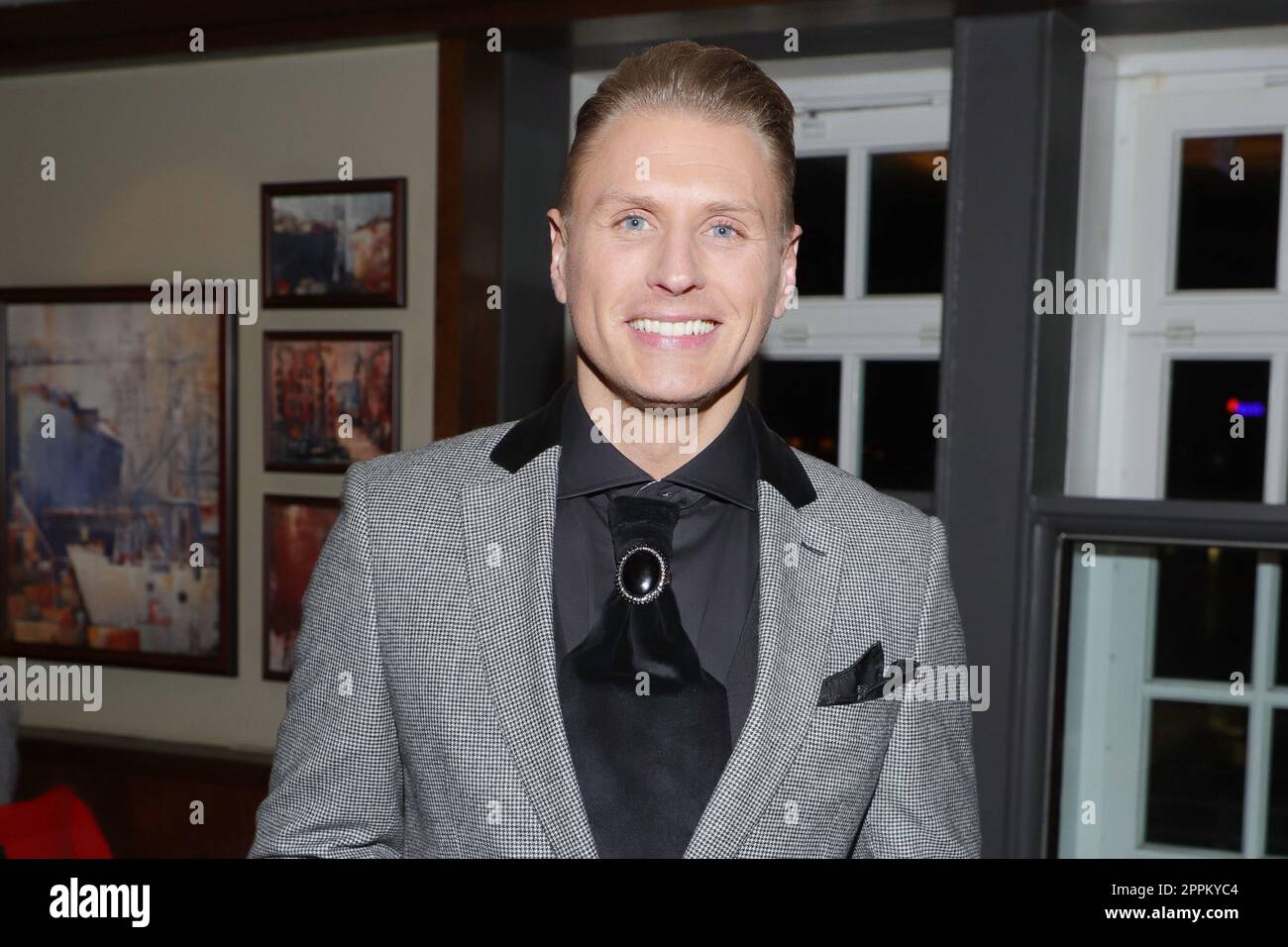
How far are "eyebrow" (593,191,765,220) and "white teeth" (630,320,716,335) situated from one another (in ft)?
0.32

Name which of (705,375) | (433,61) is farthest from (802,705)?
(433,61)

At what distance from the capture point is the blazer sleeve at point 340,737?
1122 mm

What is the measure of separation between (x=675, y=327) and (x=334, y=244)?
2272mm

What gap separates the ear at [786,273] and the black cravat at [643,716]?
0.25 m

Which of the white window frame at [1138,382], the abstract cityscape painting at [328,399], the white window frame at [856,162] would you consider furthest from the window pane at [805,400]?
the abstract cityscape painting at [328,399]

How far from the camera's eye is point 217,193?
333 cm

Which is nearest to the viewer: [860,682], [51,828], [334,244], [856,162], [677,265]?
[677,265]

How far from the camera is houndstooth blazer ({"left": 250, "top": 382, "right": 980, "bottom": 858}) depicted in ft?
3.68

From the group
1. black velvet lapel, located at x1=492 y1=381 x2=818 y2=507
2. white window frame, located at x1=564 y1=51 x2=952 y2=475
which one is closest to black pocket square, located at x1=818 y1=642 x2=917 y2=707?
black velvet lapel, located at x1=492 y1=381 x2=818 y2=507

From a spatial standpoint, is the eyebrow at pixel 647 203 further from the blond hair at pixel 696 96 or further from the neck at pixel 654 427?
the neck at pixel 654 427

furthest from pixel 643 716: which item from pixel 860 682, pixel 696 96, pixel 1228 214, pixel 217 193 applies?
pixel 217 193

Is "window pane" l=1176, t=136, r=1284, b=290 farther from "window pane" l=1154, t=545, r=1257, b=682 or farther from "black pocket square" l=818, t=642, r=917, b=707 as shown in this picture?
"black pocket square" l=818, t=642, r=917, b=707

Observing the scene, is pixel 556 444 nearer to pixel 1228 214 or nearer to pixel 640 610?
pixel 640 610

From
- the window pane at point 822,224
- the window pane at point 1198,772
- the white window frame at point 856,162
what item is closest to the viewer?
the window pane at point 1198,772
